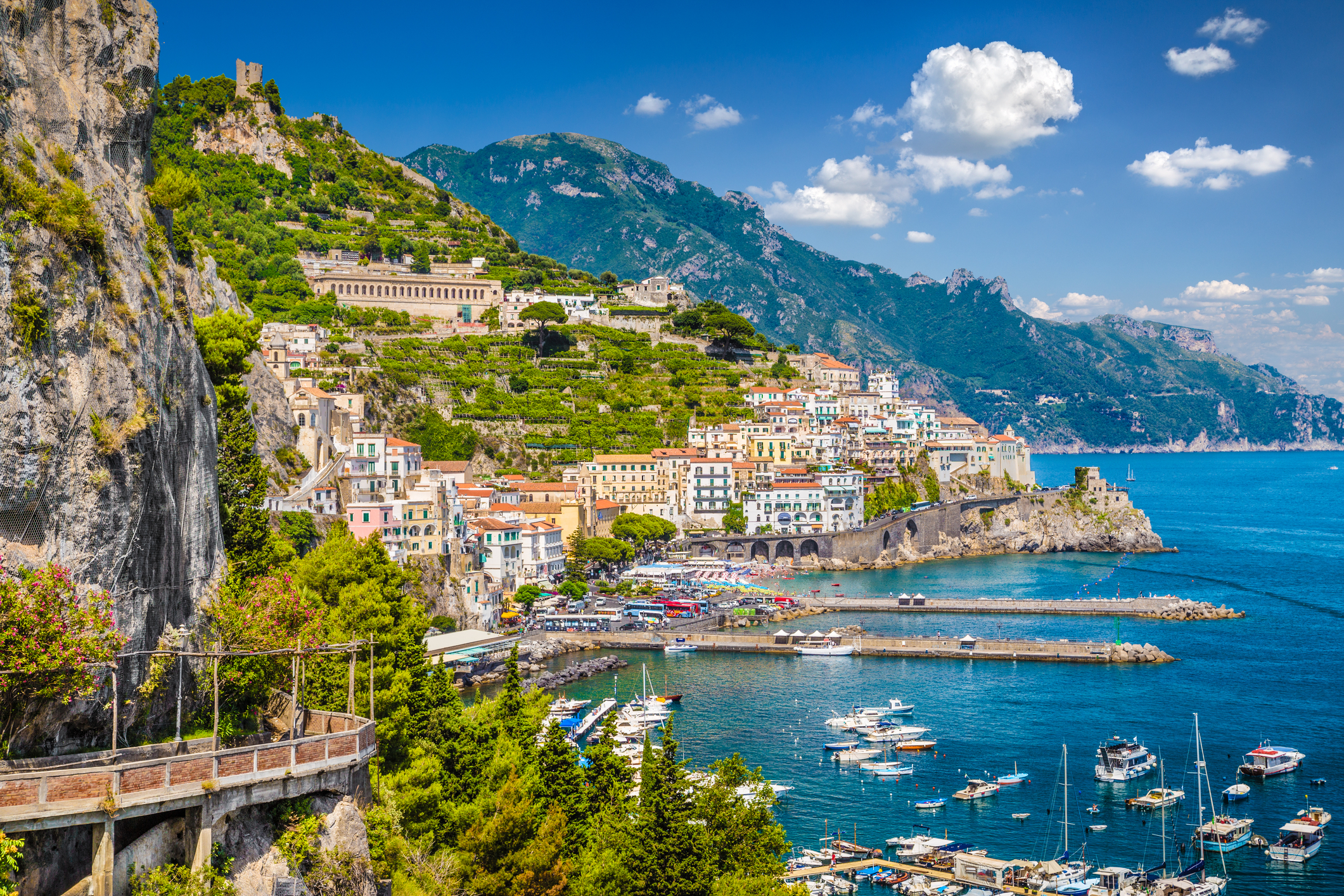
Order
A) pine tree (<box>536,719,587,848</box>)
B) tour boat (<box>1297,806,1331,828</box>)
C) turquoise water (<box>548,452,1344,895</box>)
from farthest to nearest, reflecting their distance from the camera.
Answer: turquoise water (<box>548,452,1344,895</box>), tour boat (<box>1297,806,1331,828</box>), pine tree (<box>536,719,587,848</box>)

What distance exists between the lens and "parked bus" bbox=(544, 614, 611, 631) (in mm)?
55881

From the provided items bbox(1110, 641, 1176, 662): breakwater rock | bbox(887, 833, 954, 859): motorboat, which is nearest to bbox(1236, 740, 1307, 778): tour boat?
bbox(887, 833, 954, 859): motorboat

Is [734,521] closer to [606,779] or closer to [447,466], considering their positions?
[447,466]

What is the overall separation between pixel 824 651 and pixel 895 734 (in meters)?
14.6

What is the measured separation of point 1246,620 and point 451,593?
152 feet

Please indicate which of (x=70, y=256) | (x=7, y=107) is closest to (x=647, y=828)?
(x=70, y=256)

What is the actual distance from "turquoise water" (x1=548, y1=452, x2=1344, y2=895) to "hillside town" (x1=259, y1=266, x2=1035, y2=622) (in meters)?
9.72

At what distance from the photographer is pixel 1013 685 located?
153 ft

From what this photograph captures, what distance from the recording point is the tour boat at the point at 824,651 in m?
52.5

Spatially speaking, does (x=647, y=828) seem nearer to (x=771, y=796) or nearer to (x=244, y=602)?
(x=771, y=796)

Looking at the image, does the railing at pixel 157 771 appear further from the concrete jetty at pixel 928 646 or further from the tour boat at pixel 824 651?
the concrete jetty at pixel 928 646

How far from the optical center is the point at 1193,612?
62.6m

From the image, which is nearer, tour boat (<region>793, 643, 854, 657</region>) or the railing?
the railing

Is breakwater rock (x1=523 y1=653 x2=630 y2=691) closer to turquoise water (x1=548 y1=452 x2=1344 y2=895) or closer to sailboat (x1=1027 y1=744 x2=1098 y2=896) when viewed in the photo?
turquoise water (x1=548 y1=452 x2=1344 y2=895)
